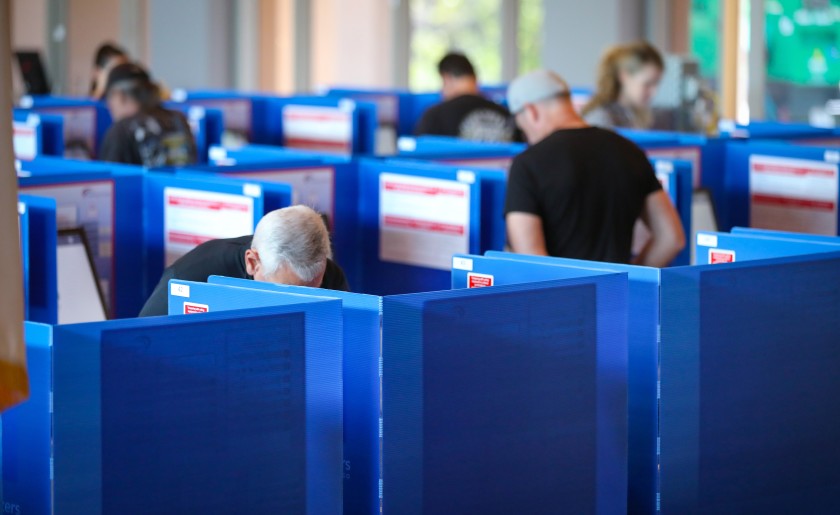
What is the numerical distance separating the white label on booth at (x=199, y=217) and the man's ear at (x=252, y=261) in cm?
83

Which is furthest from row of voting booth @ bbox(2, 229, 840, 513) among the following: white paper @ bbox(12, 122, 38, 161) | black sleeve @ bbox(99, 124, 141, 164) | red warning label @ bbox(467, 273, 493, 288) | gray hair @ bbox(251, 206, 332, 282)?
white paper @ bbox(12, 122, 38, 161)

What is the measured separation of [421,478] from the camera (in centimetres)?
249

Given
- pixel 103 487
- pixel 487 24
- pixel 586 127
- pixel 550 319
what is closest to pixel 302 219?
pixel 550 319

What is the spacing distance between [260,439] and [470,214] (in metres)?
2.30

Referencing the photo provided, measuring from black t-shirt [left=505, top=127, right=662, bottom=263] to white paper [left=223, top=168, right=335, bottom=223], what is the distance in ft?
2.54

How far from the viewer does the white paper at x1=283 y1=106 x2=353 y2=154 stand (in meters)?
8.38

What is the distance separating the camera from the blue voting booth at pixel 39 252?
155 inches

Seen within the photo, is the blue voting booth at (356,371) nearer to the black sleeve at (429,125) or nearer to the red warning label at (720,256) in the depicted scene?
the red warning label at (720,256)

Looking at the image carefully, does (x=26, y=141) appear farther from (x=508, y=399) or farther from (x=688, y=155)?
(x=508, y=399)

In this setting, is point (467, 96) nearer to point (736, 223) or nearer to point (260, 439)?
point (736, 223)

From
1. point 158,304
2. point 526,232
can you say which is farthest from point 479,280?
point 526,232

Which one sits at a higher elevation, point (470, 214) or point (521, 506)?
point (470, 214)

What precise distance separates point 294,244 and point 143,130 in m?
3.33

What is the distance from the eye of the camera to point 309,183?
4.82 meters
